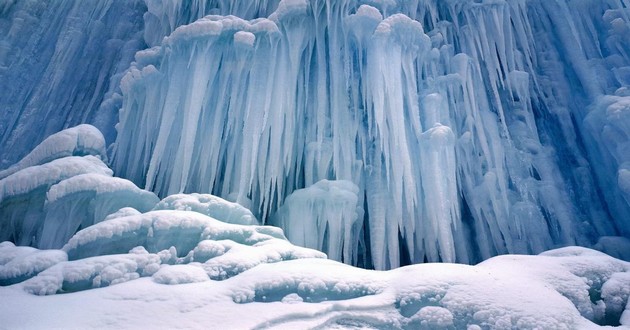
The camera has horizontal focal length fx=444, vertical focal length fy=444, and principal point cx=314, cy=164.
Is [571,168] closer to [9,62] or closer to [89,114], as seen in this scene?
[89,114]

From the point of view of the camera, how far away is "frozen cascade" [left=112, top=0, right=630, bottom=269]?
739 cm

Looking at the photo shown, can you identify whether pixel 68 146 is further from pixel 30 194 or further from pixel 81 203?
pixel 81 203

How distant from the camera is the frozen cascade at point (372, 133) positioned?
7.39 metres

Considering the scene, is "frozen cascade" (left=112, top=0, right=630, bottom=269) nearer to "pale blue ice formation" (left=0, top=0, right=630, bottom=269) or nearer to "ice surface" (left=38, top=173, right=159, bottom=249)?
"pale blue ice formation" (left=0, top=0, right=630, bottom=269)

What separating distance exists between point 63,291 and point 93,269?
30 cm

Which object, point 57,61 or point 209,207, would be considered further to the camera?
point 57,61

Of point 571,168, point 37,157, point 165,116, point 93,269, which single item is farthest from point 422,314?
point 571,168

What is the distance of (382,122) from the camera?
7449 mm

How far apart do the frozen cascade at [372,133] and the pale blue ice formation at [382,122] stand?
3 centimetres

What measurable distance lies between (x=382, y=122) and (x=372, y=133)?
0.75 meters

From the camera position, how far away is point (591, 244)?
307 inches

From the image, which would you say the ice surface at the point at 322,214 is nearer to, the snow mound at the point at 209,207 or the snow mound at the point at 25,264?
the snow mound at the point at 209,207

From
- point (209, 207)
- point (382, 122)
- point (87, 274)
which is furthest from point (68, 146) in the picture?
point (382, 122)

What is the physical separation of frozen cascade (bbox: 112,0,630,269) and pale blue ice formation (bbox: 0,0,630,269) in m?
0.03
